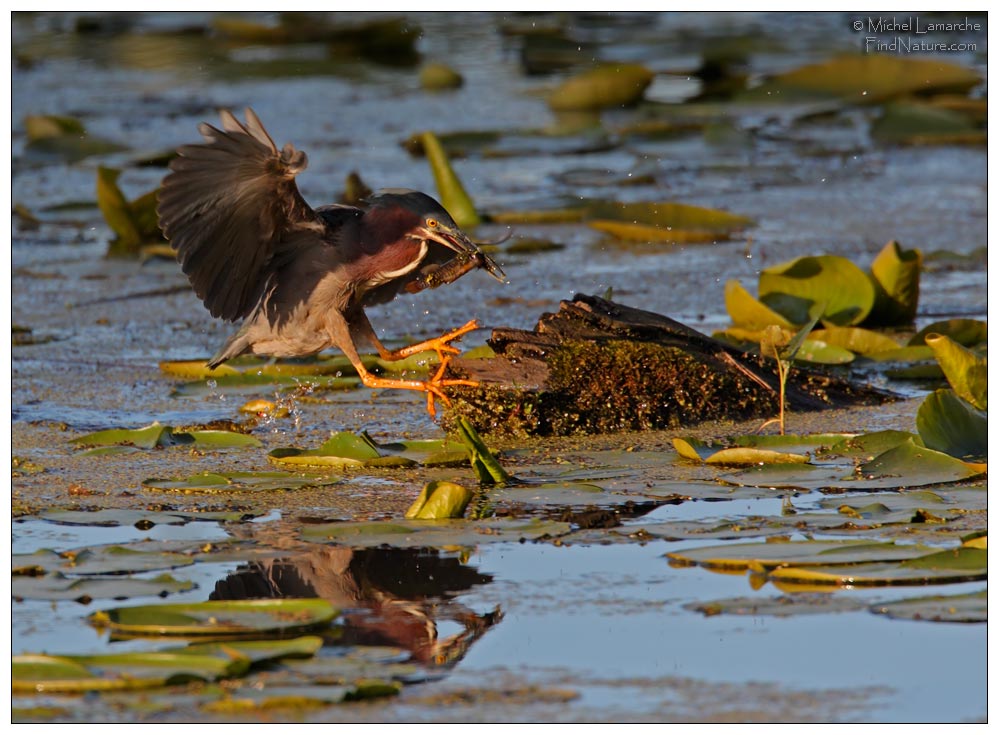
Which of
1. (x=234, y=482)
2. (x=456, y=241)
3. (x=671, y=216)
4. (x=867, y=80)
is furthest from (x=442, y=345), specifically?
(x=867, y=80)

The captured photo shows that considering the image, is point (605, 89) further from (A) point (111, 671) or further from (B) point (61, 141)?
(A) point (111, 671)

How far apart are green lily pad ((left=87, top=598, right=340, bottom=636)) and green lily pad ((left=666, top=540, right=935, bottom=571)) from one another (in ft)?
3.50

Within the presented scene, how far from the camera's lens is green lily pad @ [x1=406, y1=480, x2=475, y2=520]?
464cm

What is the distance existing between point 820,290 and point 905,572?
11.2 ft

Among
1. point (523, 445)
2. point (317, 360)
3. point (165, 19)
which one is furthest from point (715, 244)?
point (165, 19)

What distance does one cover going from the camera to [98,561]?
4246 mm

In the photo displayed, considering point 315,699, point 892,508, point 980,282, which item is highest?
point 315,699

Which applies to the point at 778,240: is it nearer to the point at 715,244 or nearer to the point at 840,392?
the point at 715,244

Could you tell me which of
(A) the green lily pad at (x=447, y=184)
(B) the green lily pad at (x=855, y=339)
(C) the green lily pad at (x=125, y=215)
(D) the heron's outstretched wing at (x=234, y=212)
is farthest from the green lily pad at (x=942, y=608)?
(C) the green lily pad at (x=125, y=215)

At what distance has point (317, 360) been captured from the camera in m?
7.48

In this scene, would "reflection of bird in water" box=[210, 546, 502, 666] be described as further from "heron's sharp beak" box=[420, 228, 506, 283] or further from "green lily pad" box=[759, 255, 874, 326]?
"green lily pad" box=[759, 255, 874, 326]

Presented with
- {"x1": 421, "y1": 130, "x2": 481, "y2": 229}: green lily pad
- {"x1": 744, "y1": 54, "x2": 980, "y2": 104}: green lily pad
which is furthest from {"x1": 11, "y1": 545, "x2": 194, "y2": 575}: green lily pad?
{"x1": 744, "y1": 54, "x2": 980, "y2": 104}: green lily pad

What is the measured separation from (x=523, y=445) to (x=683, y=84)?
10.4m

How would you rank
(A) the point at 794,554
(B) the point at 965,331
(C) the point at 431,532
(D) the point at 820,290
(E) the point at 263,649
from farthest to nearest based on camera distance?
1. (D) the point at 820,290
2. (B) the point at 965,331
3. (C) the point at 431,532
4. (A) the point at 794,554
5. (E) the point at 263,649
